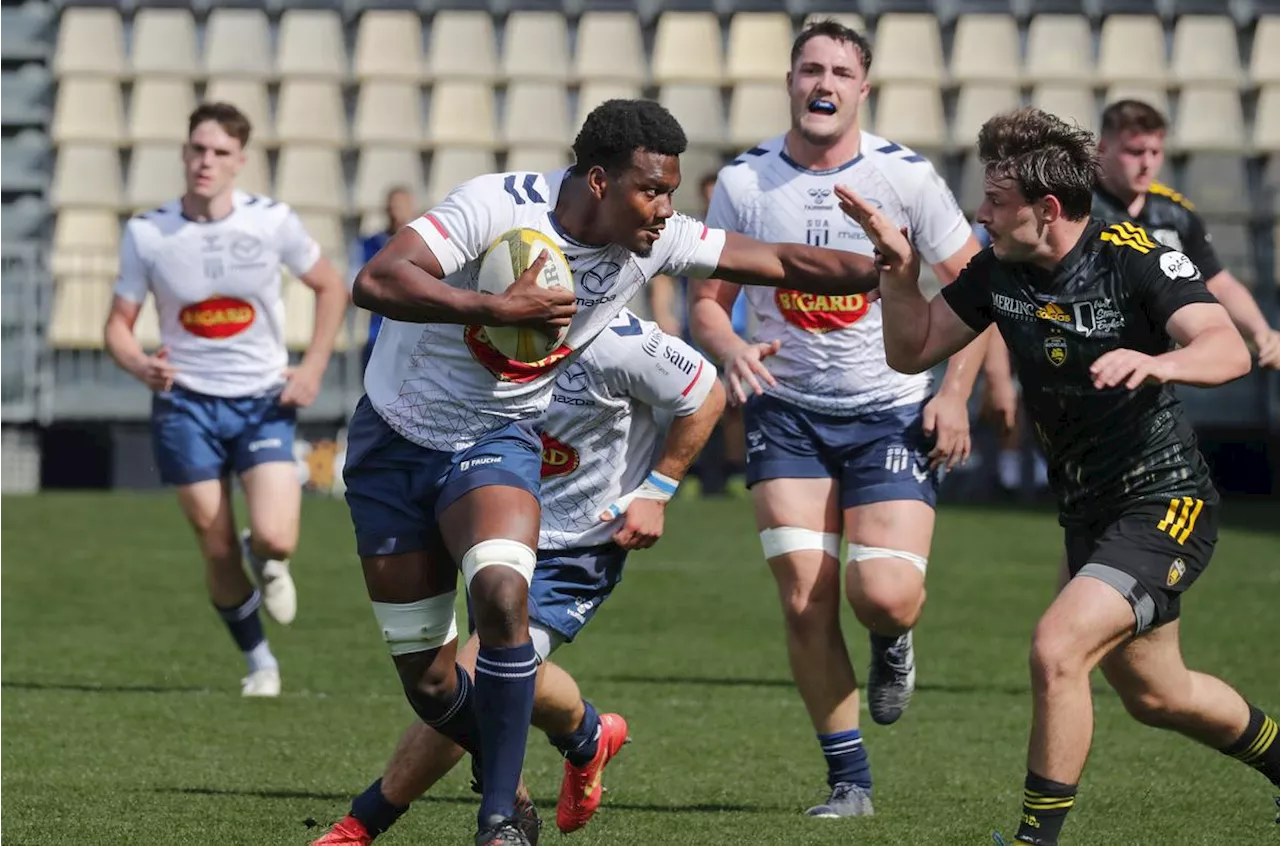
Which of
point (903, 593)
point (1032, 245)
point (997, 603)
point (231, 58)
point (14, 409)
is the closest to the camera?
point (1032, 245)

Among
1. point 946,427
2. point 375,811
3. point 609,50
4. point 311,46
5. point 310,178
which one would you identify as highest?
point 609,50

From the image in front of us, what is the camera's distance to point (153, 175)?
1997 centimetres

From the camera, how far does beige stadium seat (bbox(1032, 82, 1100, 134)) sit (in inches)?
773

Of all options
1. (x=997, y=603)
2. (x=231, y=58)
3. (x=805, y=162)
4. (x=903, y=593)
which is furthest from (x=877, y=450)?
(x=231, y=58)

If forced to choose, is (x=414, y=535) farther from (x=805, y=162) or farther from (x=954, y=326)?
(x=805, y=162)

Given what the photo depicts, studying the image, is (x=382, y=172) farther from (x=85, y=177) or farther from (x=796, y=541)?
(x=796, y=541)

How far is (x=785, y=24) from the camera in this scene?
2017 cm

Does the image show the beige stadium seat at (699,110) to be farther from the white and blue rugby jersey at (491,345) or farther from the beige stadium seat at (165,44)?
the white and blue rugby jersey at (491,345)

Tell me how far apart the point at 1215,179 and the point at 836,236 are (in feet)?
46.2

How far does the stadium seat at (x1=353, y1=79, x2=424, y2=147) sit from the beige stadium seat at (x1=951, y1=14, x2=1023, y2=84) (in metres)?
5.34

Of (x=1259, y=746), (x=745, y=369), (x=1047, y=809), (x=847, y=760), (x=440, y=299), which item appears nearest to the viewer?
(x=440, y=299)

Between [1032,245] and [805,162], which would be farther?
[805,162]

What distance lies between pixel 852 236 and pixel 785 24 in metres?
13.9

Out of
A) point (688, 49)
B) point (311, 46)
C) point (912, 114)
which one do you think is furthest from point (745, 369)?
point (311, 46)
